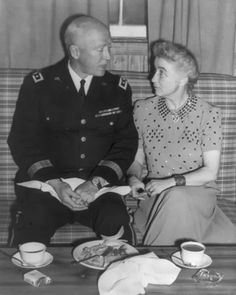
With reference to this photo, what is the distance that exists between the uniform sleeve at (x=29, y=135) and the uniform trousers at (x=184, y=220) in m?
0.56

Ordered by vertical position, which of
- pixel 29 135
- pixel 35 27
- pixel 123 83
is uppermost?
pixel 35 27

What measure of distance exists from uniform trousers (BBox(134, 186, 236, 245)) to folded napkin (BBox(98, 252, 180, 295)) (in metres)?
0.60

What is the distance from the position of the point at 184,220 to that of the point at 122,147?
535mm

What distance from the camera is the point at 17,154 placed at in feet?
9.48

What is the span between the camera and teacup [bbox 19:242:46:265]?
6.61 feet

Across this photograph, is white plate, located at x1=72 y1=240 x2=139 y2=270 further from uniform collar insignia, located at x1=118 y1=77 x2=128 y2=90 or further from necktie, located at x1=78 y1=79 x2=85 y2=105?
uniform collar insignia, located at x1=118 y1=77 x2=128 y2=90

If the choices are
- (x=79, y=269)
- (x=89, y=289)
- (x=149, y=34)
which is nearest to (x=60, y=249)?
(x=79, y=269)

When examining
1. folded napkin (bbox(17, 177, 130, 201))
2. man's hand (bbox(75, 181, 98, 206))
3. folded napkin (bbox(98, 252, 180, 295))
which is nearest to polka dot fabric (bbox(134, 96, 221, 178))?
folded napkin (bbox(17, 177, 130, 201))

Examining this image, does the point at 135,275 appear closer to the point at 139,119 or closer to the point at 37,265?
the point at 37,265

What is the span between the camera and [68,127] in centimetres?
290

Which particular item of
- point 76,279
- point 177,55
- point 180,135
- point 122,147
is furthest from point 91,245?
point 177,55

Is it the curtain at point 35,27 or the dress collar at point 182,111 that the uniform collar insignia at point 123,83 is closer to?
the dress collar at point 182,111

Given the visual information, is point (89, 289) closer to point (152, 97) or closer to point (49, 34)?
point (152, 97)

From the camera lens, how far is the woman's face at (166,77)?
2.80 m
